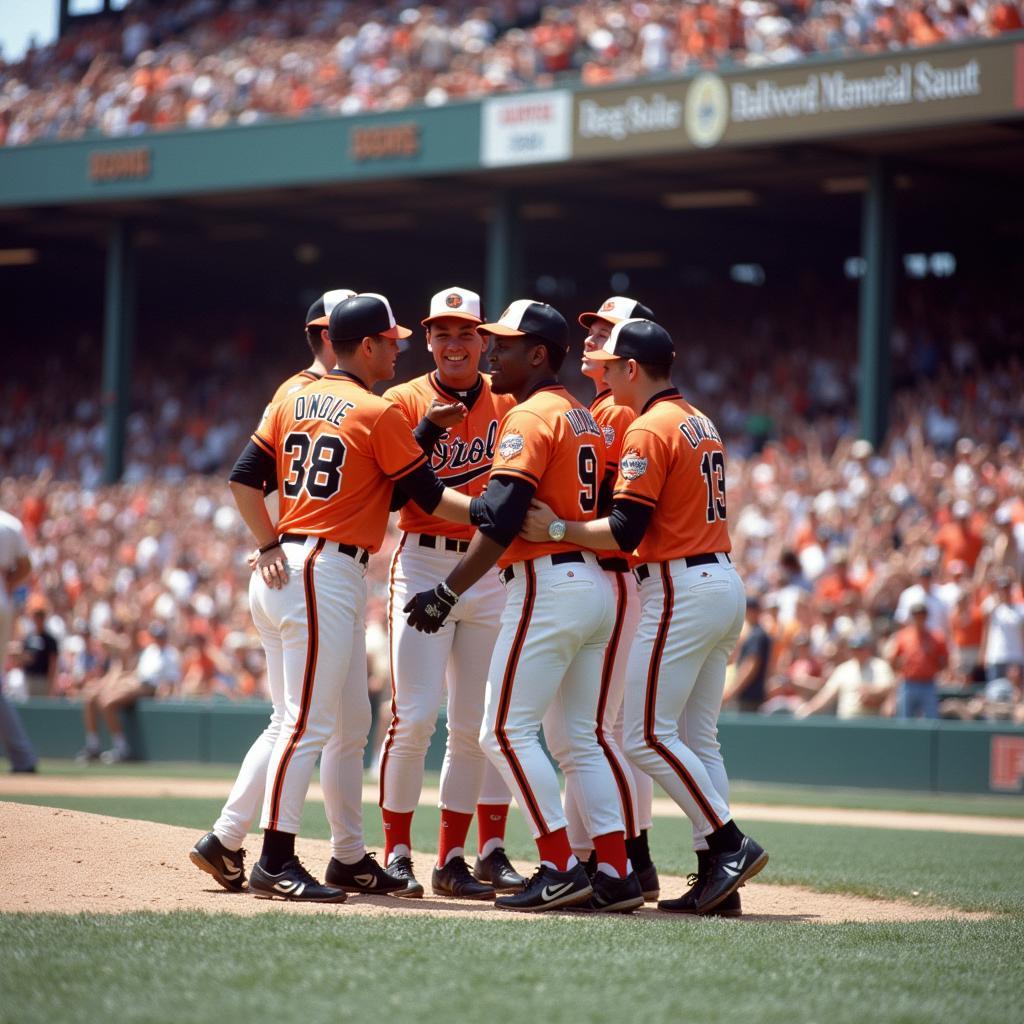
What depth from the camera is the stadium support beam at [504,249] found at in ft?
67.7

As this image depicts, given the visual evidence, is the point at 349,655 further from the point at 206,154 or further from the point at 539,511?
the point at 206,154

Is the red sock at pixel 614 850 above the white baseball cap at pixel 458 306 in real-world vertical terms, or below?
below

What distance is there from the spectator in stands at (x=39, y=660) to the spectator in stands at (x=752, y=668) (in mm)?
7036

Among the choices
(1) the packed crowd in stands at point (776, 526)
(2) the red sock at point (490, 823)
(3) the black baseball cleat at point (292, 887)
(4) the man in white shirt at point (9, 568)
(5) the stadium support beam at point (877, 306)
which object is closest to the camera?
(3) the black baseball cleat at point (292, 887)

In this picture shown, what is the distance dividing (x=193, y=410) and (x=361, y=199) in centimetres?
502

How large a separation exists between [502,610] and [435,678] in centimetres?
35

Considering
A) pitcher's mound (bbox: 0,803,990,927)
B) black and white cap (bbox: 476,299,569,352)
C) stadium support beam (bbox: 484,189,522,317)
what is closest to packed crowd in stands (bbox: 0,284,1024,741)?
stadium support beam (bbox: 484,189,522,317)

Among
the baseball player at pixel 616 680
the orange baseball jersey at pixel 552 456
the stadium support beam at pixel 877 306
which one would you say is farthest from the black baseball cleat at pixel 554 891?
the stadium support beam at pixel 877 306

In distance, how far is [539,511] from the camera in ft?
17.9

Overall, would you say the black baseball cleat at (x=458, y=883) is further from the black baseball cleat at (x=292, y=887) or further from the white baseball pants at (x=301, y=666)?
Result: the white baseball pants at (x=301, y=666)

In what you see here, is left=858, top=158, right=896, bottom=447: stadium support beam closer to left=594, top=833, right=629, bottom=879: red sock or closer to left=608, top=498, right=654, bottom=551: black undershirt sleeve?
left=608, top=498, right=654, bottom=551: black undershirt sleeve

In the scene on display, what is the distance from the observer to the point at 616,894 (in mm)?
5512

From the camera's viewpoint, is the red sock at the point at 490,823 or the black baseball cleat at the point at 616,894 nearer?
the black baseball cleat at the point at 616,894

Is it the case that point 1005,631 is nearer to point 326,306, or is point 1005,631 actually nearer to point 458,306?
point 458,306
